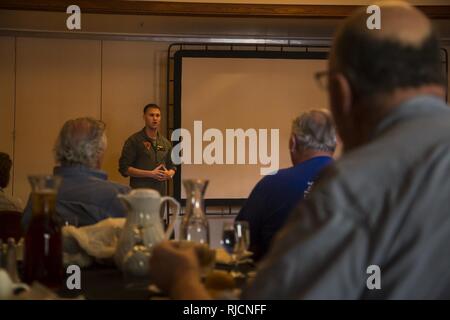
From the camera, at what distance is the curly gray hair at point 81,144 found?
2510 mm

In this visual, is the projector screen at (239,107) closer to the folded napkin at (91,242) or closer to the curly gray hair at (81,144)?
the curly gray hair at (81,144)

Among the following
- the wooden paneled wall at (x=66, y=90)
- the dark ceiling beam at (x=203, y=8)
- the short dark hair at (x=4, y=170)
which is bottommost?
the short dark hair at (x=4, y=170)

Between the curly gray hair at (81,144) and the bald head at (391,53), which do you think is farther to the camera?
the curly gray hair at (81,144)

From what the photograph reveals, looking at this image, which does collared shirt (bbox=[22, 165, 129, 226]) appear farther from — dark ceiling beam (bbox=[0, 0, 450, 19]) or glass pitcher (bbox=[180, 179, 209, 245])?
Result: dark ceiling beam (bbox=[0, 0, 450, 19])

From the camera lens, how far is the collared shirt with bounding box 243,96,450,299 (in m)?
0.85

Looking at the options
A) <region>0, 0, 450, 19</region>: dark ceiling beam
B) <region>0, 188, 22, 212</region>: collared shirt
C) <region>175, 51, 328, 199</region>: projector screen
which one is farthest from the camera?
<region>175, 51, 328, 199</region>: projector screen

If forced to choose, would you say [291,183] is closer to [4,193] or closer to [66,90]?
[4,193]

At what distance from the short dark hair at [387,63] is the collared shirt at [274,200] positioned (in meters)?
1.60

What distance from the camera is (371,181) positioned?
0.86 meters

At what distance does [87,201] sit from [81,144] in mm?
349

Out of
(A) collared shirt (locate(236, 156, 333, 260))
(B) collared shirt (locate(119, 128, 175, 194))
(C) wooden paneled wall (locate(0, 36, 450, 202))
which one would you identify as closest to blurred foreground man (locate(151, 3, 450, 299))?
(A) collared shirt (locate(236, 156, 333, 260))

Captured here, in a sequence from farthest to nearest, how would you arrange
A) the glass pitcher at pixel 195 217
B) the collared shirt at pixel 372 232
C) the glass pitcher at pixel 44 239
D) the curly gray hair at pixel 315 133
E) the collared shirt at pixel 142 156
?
1. the collared shirt at pixel 142 156
2. the curly gray hair at pixel 315 133
3. the glass pitcher at pixel 195 217
4. the glass pitcher at pixel 44 239
5. the collared shirt at pixel 372 232

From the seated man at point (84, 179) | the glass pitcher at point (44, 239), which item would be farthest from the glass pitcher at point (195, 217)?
the seated man at point (84, 179)
